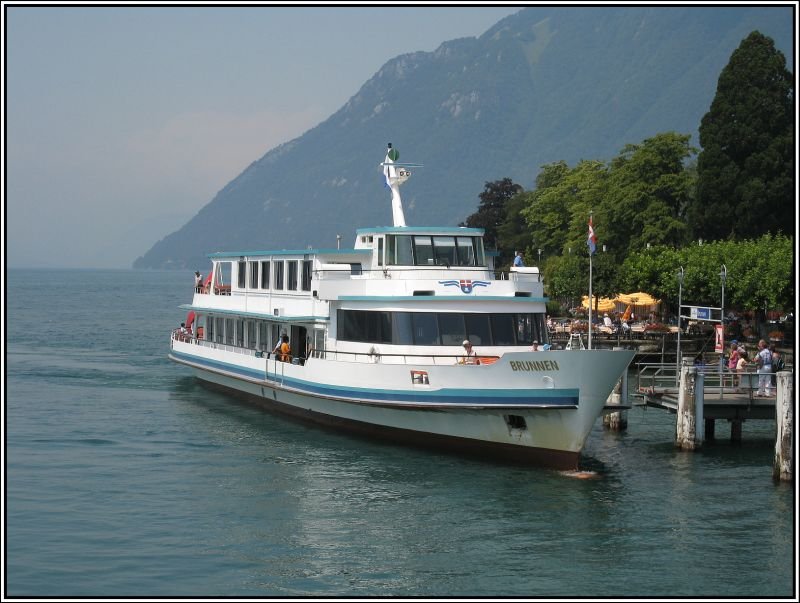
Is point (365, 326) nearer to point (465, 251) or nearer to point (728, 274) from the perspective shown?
point (465, 251)

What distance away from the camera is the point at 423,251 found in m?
30.0

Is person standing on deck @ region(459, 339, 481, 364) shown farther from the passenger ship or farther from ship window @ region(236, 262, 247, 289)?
ship window @ region(236, 262, 247, 289)

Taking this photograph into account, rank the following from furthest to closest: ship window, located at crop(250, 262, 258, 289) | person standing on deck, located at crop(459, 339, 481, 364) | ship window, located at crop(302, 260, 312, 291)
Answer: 1. ship window, located at crop(250, 262, 258, 289)
2. ship window, located at crop(302, 260, 312, 291)
3. person standing on deck, located at crop(459, 339, 481, 364)

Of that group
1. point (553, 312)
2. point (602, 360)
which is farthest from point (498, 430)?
point (553, 312)

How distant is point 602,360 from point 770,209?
40.3m

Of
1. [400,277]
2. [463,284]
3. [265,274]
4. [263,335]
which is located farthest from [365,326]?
[265,274]

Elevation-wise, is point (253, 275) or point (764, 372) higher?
point (253, 275)

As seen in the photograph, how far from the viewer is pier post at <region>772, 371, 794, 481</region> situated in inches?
960

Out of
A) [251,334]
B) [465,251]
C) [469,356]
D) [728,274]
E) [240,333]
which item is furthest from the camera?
[728,274]

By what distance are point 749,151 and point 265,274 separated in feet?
114

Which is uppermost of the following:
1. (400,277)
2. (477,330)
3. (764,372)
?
(400,277)

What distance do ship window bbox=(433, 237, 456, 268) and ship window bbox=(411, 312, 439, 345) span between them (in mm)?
2352

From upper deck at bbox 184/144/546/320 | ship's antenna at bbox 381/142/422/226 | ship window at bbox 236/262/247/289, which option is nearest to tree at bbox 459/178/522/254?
ship window at bbox 236/262/247/289

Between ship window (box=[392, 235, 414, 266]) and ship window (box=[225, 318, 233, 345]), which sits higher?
ship window (box=[392, 235, 414, 266])
